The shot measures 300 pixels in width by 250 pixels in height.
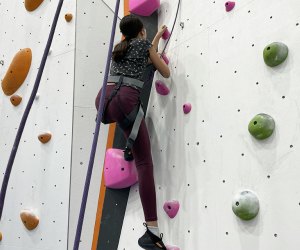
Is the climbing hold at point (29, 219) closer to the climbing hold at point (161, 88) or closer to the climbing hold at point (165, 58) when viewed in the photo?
the climbing hold at point (161, 88)

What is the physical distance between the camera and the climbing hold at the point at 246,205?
132cm

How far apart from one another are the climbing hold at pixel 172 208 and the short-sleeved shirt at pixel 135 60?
0.57 meters

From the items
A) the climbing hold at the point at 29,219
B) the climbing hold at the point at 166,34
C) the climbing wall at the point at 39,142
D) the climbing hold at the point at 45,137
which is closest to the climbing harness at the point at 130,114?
the climbing hold at the point at 166,34

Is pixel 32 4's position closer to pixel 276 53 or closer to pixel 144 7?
pixel 144 7

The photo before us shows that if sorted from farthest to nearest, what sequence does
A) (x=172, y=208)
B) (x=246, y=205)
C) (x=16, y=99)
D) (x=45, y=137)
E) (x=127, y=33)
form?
(x=16, y=99) < (x=45, y=137) < (x=127, y=33) < (x=172, y=208) < (x=246, y=205)

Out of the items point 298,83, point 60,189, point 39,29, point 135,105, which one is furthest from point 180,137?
point 39,29

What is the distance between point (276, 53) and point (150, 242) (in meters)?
0.88

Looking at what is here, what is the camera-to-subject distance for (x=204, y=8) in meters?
1.75

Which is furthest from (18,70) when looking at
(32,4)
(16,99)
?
(32,4)

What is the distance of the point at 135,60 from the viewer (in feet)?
5.56

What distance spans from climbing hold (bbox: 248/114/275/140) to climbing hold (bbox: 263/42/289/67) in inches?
7.7

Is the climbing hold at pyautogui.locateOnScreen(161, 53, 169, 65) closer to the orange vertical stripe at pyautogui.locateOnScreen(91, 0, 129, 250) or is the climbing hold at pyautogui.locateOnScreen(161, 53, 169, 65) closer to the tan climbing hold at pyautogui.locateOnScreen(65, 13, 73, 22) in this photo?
the orange vertical stripe at pyautogui.locateOnScreen(91, 0, 129, 250)

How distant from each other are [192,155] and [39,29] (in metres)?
1.35

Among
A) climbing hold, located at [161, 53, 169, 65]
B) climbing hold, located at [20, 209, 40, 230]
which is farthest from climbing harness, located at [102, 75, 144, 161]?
climbing hold, located at [20, 209, 40, 230]
